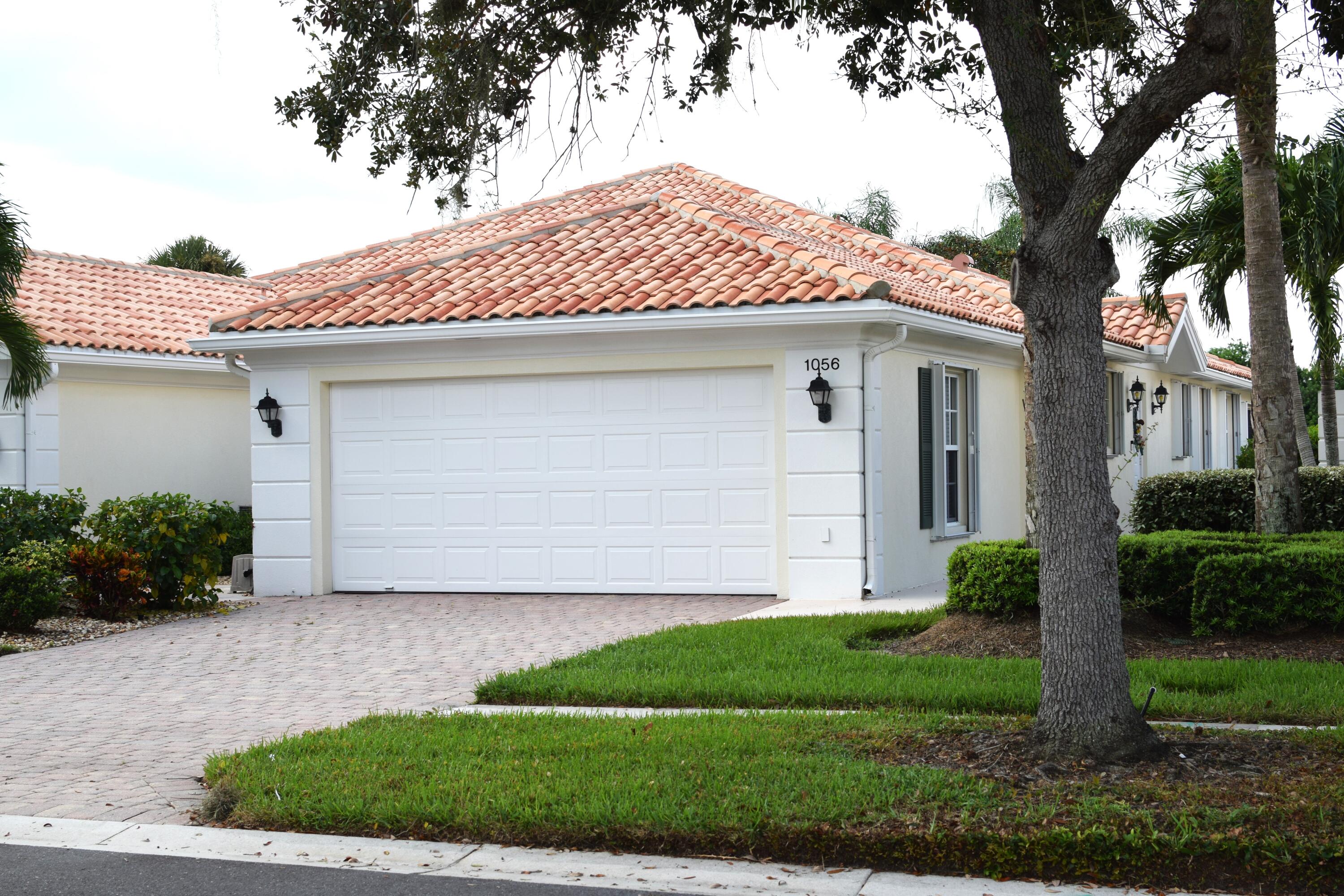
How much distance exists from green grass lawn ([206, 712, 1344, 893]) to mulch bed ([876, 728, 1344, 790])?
34 millimetres

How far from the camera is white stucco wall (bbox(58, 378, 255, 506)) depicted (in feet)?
57.7

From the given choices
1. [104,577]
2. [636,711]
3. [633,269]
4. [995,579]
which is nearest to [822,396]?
[633,269]

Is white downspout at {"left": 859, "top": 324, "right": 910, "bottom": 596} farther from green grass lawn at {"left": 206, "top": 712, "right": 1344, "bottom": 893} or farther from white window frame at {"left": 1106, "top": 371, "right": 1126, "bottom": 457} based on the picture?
white window frame at {"left": 1106, "top": 371, "right": 1126, "bottom": 457}

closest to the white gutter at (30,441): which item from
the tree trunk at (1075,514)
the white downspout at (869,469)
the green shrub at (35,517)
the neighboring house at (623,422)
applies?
the green shrub at (35,517)

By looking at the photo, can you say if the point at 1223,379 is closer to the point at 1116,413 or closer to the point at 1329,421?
the point at 1116,413

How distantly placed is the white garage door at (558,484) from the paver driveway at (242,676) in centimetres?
35

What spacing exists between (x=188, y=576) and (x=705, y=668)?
7288 millimetres

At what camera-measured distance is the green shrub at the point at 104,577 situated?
516 inches

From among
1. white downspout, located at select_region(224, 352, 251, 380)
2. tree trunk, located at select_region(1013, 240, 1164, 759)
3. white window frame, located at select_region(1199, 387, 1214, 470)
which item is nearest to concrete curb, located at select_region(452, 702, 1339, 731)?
tree trunk, located at select_region(1013, 240, 1164, 759)

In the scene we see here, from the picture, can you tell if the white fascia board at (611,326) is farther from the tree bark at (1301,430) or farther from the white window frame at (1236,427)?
the white window frame at (1236,427)

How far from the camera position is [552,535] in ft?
47.5

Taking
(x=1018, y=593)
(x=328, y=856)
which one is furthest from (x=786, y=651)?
(x=328, y=856)

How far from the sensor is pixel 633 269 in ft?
49.4

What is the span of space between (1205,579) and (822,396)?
4423mm
